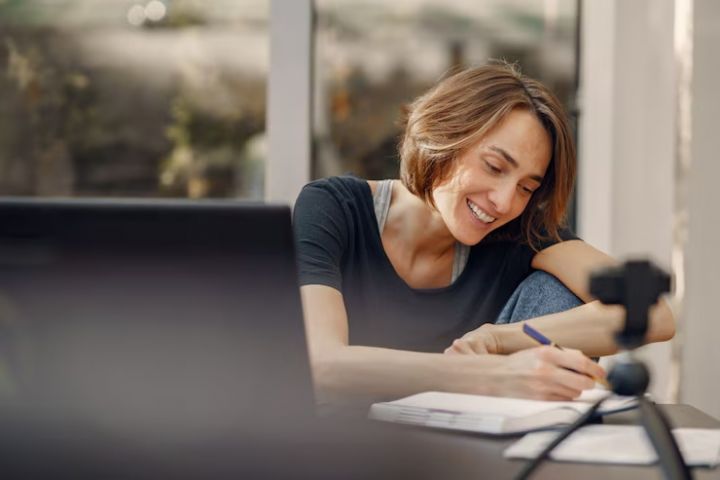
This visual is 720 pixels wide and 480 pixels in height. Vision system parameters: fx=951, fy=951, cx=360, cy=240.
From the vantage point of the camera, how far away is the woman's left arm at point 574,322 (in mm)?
1587

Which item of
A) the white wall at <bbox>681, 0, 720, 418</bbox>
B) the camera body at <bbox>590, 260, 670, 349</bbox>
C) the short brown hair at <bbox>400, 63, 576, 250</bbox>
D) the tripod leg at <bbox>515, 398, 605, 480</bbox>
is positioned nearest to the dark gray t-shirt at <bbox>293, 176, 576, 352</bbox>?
the short brown hair at <bbox>400, 63, 576, 250</bbox>

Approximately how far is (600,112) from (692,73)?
67 centimetres

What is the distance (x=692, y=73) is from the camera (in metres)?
2.53

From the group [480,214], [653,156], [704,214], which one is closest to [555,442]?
[480,214]

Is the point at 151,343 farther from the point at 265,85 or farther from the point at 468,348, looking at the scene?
the point at 265,85

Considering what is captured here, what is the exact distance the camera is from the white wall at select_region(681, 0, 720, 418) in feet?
8.18

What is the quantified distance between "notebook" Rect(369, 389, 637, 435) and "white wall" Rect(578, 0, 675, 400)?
5.32 ft

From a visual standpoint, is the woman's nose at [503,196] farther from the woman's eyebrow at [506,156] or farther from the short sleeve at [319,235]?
the short sleeve at [319,235]

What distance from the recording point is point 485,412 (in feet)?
3.62

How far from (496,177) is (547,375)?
0.55 meters

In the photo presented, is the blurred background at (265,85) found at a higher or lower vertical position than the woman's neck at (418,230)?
higher

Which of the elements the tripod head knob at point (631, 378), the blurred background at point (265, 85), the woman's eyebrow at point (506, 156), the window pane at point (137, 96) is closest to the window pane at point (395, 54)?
the blurred background at point (265, 85)

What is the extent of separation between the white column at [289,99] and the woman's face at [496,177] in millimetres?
1373

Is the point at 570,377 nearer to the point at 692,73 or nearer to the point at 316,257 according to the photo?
the point at 316,257
